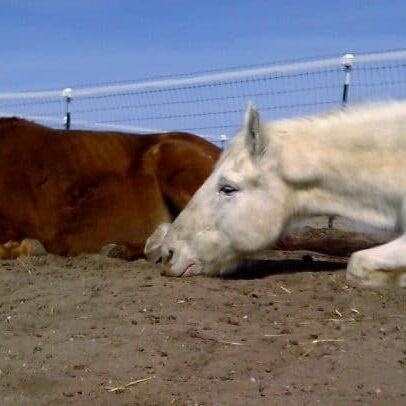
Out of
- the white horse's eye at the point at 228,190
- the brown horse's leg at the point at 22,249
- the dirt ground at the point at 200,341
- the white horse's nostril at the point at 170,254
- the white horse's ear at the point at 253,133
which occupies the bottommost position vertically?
the brown horse's leg at the point at 22,249

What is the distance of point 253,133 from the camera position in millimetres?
5980

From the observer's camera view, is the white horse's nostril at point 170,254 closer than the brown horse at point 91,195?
Yes

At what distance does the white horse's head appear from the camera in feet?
19.7

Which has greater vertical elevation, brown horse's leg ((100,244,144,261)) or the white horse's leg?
the white horse's leg

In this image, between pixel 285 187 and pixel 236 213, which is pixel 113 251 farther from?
pixel 285 187

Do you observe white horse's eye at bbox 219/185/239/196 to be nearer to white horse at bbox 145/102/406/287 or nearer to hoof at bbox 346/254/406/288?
white horse at bbox 145/102/406/287

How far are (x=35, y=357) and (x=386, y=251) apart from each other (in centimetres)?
230

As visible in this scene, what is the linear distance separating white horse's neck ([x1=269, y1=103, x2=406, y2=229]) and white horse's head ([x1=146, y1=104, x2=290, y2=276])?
12 cm

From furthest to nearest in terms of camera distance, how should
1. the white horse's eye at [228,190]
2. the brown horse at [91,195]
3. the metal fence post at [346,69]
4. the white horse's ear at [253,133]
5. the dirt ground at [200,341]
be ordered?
the metal fence post at [346,69]
the brown horse at [91,195]
the white horse's eye at [228,190]
the white horse's ear at [253,133]
the dirt ground at [200,341]

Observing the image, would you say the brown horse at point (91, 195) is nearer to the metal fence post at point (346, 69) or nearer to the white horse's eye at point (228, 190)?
the white horse's eye at point (228, 190)

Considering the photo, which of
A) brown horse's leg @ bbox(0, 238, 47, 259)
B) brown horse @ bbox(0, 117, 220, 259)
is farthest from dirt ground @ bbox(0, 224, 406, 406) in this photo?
brown horse @ bbox(0, 117, 220, 259)

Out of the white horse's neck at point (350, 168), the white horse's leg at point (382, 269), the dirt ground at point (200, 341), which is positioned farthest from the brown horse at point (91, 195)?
the white horse's leg at point (382, 269)

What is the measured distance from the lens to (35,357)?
425cm

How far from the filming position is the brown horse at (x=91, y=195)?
7.11 m
